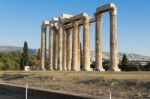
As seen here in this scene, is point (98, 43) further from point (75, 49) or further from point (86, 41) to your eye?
point (75, 49)

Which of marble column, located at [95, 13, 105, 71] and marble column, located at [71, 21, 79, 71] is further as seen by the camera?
marble column, located at [71, 21, 79, 71]

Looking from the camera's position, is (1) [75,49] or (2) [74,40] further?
(2) [74,40]

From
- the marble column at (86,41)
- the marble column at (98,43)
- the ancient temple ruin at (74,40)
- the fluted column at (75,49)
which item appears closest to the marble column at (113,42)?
the ancient temple ruin at (74,40)

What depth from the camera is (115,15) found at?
5181 centimetres

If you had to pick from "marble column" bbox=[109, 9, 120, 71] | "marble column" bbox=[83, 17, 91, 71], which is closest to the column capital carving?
"marble column" bbox=[109, 9, 120, 71]

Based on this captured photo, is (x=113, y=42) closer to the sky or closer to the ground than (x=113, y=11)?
closer to the ground

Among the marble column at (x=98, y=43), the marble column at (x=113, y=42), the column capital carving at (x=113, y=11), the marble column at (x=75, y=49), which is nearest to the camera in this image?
the marble column at (x=113, y=42)

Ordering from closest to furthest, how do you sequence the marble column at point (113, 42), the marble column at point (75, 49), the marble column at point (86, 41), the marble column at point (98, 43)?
1. the marble column at point (113, 42)
2. the marble column at point (98, 43)
3. the marble column at point (86, 41)
4. the marble column at point (75, 49)

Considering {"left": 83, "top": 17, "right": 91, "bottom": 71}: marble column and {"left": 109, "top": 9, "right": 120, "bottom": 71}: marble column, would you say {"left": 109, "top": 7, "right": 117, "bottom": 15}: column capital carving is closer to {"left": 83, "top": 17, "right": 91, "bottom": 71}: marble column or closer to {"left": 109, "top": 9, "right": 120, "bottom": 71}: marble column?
{"left": 109, "top": 9, "right": 120, "bottom": 71}: marble column

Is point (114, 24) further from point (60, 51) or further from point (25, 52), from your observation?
point (25, 52)

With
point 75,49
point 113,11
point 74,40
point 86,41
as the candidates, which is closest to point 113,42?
point 113,11

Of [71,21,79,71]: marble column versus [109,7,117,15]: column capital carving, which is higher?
[109,7,117,15]: column capital carving

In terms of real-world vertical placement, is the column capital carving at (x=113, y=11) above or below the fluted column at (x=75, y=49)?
above

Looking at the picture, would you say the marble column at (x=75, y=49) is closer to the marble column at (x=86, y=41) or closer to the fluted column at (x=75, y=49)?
the fluted column at (x=75, y=49)
